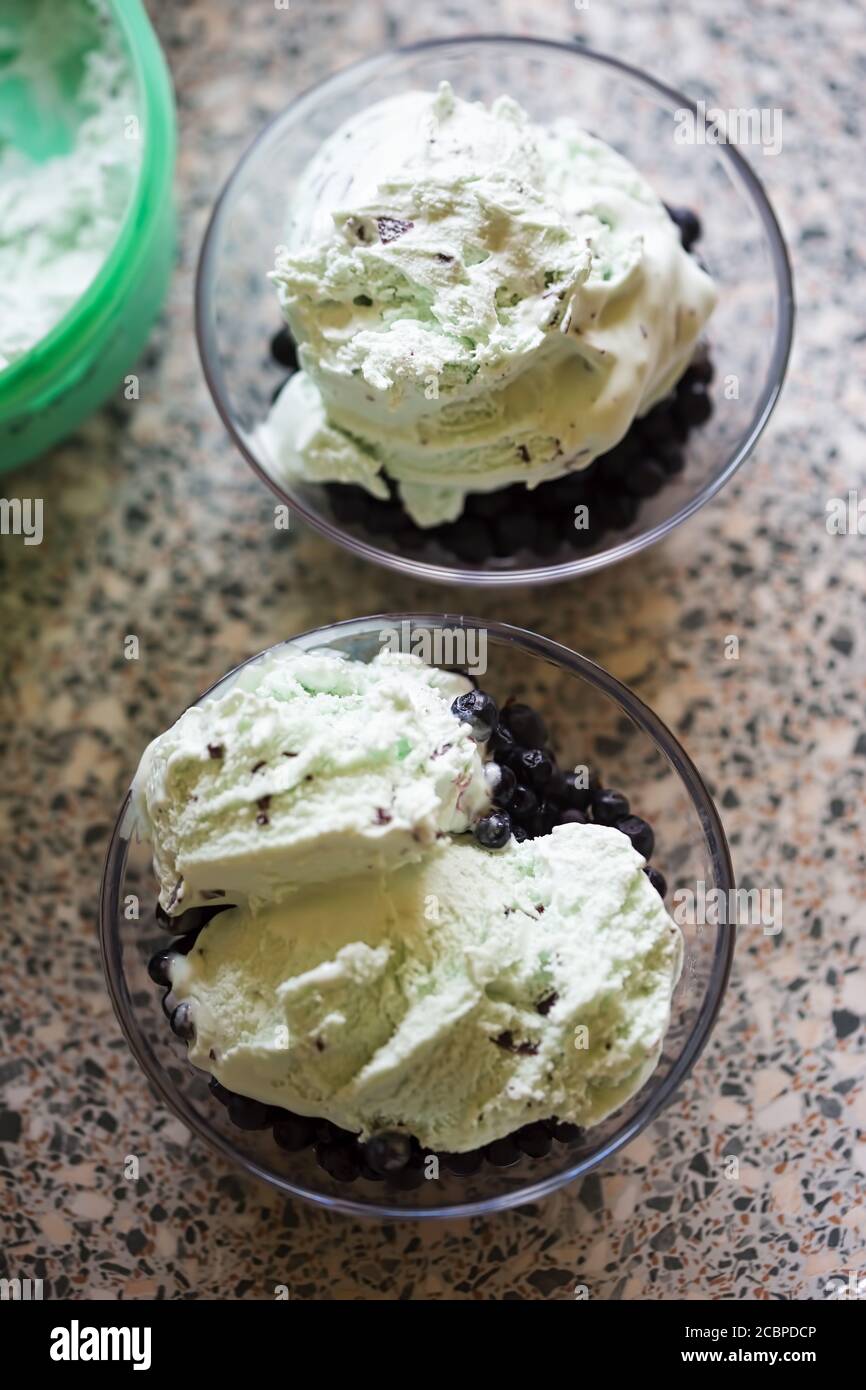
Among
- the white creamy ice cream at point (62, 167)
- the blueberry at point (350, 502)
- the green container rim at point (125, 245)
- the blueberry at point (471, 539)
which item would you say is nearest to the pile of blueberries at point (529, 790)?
the blueberry at point (471, 539)

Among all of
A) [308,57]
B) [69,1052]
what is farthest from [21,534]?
[308,57]

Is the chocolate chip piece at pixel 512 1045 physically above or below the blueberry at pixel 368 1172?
above

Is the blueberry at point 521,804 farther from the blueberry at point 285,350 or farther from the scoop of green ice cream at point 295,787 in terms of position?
the blueberry at point 285,350

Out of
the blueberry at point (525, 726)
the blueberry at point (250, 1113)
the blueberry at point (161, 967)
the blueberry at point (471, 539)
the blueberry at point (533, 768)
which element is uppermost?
the blueberry at point (471, 539)

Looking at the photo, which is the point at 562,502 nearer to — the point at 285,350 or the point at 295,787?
the point at 285,350

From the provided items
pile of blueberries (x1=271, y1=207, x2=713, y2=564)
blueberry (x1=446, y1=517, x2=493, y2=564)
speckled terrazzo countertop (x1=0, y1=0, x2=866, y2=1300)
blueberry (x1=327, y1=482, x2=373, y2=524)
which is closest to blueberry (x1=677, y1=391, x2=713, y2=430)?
pile of blueberries (x1=271, y1=207, x2=713, y2=564)

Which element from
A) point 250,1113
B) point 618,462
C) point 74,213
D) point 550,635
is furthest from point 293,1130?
point 74,213

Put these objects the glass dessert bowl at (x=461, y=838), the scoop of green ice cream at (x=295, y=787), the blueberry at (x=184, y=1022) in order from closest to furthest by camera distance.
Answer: the scoop of green ice cream at (x=295, y=787), the blueberry at (x=184, y=1022), the glass dessert bowl at (x=461, y=838)
